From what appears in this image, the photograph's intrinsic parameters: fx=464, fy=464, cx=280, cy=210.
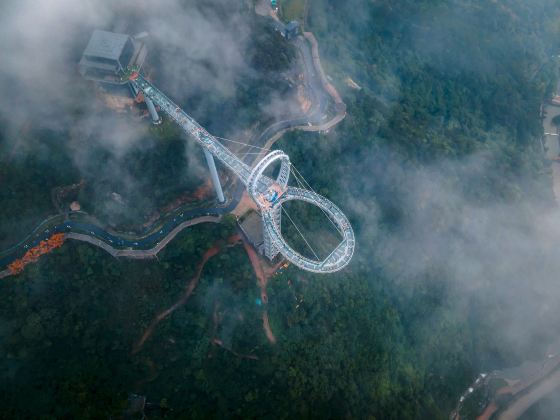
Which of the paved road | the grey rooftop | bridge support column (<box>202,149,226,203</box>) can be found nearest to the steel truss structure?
Answer: bridge support column (<box>202,149,226,203</box>)

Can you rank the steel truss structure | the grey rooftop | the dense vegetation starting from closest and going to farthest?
1. the steel truss structure
2. the dense vegetation
3. the grey rooftop

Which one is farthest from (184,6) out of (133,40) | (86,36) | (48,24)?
(48,24)

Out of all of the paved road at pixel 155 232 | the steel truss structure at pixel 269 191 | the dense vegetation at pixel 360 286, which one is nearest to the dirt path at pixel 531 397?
the dense vegetation at pixel 360 286

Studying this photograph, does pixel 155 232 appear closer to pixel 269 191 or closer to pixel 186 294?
pixel 186 294

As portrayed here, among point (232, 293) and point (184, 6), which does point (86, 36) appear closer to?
point (184, 6)

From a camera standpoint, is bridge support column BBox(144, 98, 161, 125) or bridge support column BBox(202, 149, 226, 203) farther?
bridge support column BBox(144, 98, 161, 125)

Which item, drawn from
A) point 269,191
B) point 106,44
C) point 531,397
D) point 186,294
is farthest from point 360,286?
point 106,44

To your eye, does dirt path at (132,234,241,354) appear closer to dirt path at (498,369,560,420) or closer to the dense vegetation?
the dense vegetation
